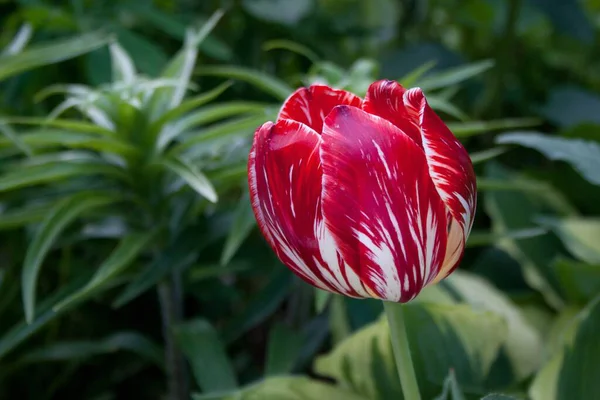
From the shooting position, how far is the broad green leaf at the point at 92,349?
24.0 inches

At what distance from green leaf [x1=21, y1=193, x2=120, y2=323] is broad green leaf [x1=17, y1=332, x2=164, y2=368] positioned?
6.1 inches

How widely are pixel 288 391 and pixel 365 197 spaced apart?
0.25 m

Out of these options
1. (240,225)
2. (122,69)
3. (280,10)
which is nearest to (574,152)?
(240,225)

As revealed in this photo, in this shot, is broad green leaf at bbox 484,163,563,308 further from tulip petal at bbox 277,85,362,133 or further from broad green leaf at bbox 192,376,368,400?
tulip petal at bbox 277,85,362,133

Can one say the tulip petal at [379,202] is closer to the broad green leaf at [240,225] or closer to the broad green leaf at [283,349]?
the broad green leaf at [240,225]

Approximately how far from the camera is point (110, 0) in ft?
2.58

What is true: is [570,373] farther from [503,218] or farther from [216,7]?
[216,7]

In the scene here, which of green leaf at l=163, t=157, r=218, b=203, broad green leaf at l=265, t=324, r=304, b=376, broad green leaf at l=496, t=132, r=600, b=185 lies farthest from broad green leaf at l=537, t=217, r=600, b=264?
green leaf at l=163, t=157, r=218, b=203

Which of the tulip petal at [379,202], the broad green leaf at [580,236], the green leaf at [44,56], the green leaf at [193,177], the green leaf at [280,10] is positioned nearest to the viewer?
the tulip petal at [379,202]

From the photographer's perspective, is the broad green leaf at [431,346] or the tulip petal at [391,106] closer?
the tulip petal at [391,106]

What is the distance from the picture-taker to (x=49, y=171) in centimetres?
48

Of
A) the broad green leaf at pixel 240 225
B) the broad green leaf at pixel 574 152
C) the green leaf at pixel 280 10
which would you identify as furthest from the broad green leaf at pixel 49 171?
the green leaf at pixel 280 10

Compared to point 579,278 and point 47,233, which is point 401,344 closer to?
point 47,233

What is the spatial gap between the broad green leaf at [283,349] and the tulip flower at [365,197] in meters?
0.31
